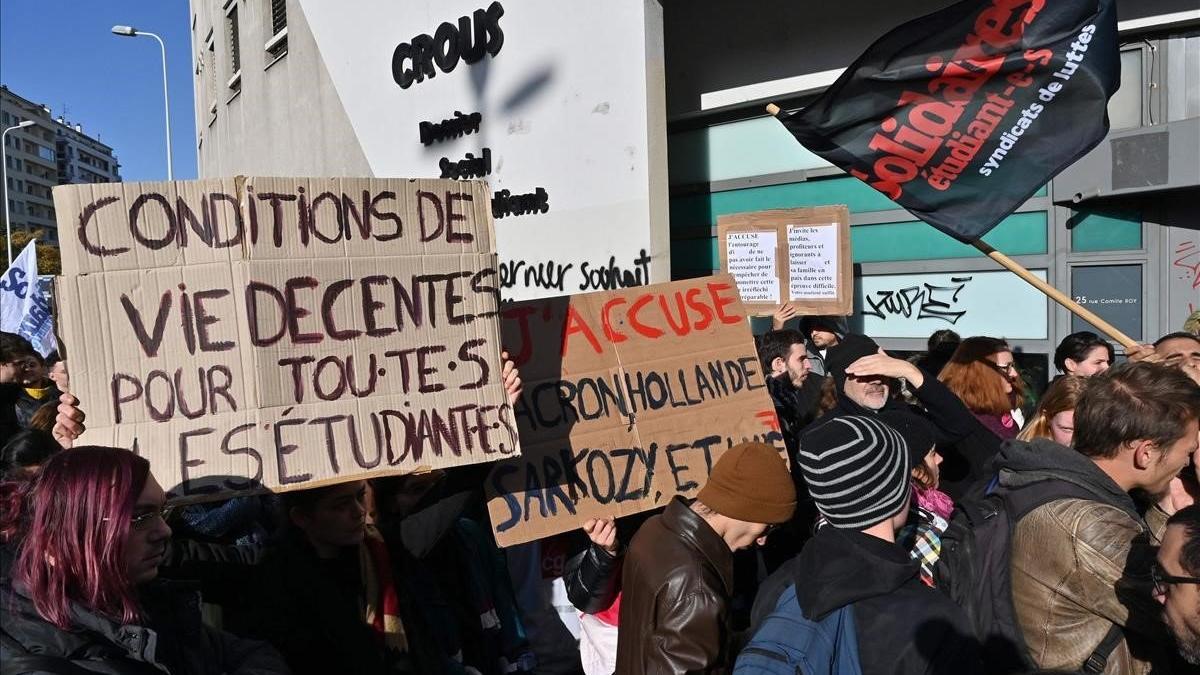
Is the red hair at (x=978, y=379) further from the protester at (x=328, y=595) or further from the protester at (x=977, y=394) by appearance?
the protester at (x=328, y=595)

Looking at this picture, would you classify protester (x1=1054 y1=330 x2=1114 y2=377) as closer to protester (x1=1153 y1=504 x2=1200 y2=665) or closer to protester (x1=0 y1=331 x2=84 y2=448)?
protester (x1=1153 y1=504 x2=1200 y2=665)

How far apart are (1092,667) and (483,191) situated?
204 cm

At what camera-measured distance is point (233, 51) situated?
60.3 ft

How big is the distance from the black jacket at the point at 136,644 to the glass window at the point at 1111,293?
6232 millimetres

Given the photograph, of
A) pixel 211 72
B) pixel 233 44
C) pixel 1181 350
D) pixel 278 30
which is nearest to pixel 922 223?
pixel 1181 350

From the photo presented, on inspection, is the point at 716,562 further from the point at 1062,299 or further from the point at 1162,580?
the point at 1062,299

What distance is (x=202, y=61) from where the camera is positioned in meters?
22.2

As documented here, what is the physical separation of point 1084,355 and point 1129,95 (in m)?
2.39

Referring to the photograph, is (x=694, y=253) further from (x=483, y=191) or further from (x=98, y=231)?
(x=98, y=231)

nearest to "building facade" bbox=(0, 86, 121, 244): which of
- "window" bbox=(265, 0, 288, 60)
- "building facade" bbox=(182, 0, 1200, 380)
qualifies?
"window" bbox=(265, 0, 288, 60)

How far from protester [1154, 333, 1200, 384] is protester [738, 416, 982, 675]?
2642 millimetres

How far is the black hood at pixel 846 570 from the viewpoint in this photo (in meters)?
1.95

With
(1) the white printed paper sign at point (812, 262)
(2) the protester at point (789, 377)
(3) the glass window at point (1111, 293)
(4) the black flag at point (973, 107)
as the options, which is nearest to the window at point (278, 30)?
(1) the white printed paper sign at point (812, 262)

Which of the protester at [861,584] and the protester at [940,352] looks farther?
the protester at [940,352]
